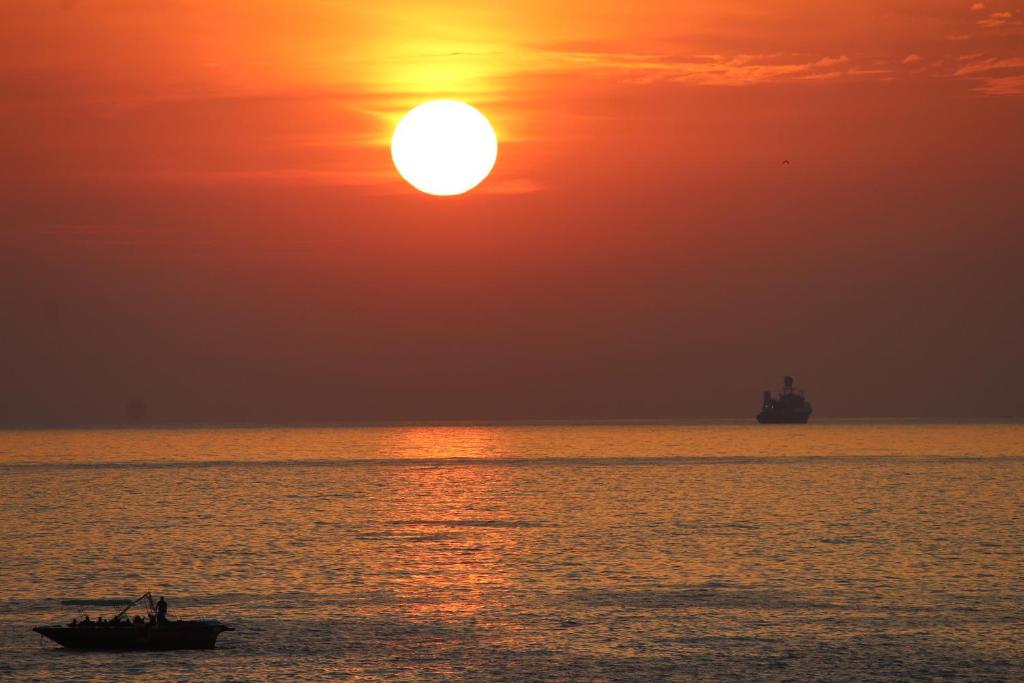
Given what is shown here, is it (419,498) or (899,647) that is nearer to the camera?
(899,647)

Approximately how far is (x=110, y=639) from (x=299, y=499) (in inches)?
4910

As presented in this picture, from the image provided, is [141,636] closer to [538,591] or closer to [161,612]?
[161,612]

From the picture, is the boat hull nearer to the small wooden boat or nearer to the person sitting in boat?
the small wooden boat

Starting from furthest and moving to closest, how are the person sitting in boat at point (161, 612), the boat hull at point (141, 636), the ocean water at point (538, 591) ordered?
the person sitting in boat at point (161, 612) → the boat hull at point (141, 636) → the ocean water at point (538, 591)

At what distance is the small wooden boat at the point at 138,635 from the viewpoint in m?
66.1

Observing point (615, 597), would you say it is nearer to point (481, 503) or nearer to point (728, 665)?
point (728, 665)

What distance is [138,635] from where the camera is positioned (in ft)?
219

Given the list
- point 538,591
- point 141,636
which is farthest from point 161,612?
point 538,591

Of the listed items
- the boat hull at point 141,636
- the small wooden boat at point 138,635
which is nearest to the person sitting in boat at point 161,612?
the small wooden boat at point 138,635

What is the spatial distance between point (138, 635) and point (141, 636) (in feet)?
0.51

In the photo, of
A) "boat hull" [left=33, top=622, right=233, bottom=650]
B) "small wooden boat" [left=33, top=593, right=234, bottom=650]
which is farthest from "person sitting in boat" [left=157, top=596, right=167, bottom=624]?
"boat hull" [left=33, top=622, right=233, bottom=650]

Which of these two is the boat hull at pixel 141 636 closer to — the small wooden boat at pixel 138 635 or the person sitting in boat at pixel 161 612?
the small wooden boat at pixel 138 635

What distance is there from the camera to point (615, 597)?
84562mm

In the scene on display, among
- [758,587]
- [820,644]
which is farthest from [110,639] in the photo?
[758,587]
